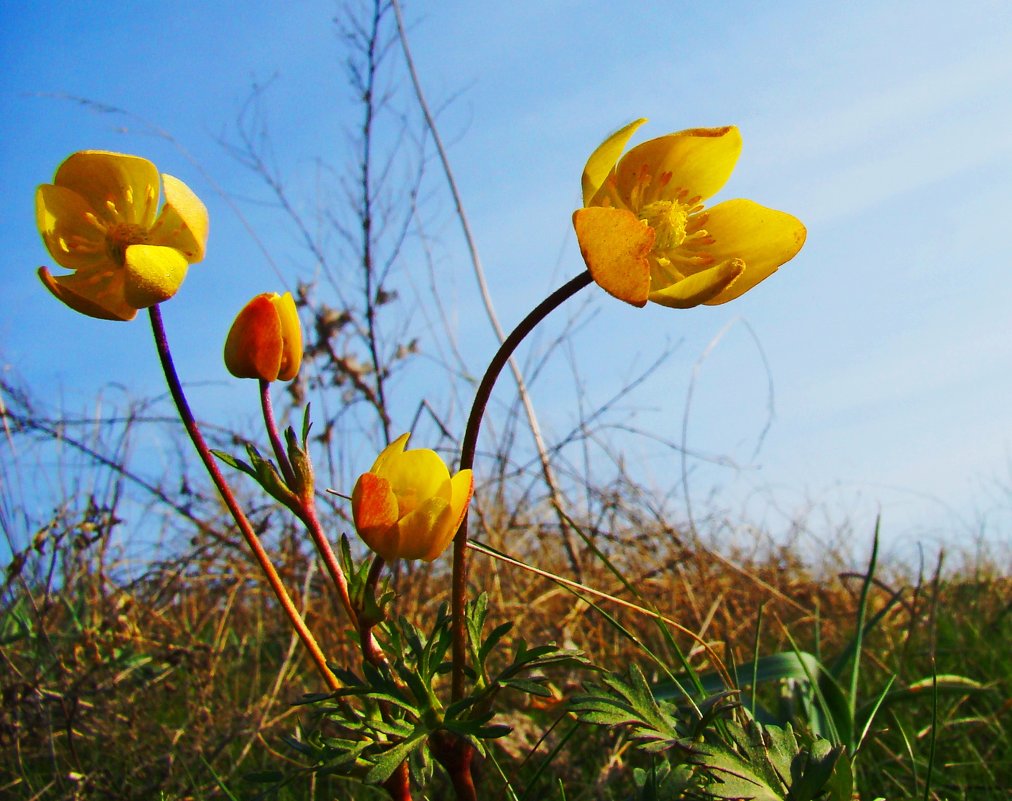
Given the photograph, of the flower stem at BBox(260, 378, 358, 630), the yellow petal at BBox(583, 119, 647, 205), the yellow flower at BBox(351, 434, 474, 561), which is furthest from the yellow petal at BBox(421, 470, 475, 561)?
the yellow petal at BBox(583, 119, 647, 205)

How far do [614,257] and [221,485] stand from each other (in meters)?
0.56

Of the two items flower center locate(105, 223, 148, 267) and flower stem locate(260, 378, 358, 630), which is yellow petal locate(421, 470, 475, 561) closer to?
flower stem locate(260, 378, 358, 630)

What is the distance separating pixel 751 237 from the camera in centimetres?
119

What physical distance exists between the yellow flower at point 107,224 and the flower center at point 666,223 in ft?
1.99

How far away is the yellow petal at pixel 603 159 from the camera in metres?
1.14

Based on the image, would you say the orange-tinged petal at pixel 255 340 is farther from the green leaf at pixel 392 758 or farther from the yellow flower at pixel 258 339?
the green leaf at pixel 392 758

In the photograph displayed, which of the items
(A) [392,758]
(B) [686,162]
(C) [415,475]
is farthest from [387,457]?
(B) [686,162]

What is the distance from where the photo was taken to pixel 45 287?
3.94ft

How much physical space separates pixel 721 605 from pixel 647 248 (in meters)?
2.26

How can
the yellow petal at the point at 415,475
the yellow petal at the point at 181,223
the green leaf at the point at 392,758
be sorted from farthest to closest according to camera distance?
the yellow petal at the point at 181,223
the yellow petal at the point at 415,475
the green leaf at the point at 392,758

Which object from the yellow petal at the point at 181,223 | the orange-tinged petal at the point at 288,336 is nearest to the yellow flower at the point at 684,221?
the orange-tinged petal at the point at 288,336

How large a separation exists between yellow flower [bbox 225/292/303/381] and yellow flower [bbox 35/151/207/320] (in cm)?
12

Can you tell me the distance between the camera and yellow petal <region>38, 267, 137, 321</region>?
3.93ft

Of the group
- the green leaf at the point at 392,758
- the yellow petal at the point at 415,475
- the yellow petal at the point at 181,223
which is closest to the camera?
the green leaf at the point at 392,758
